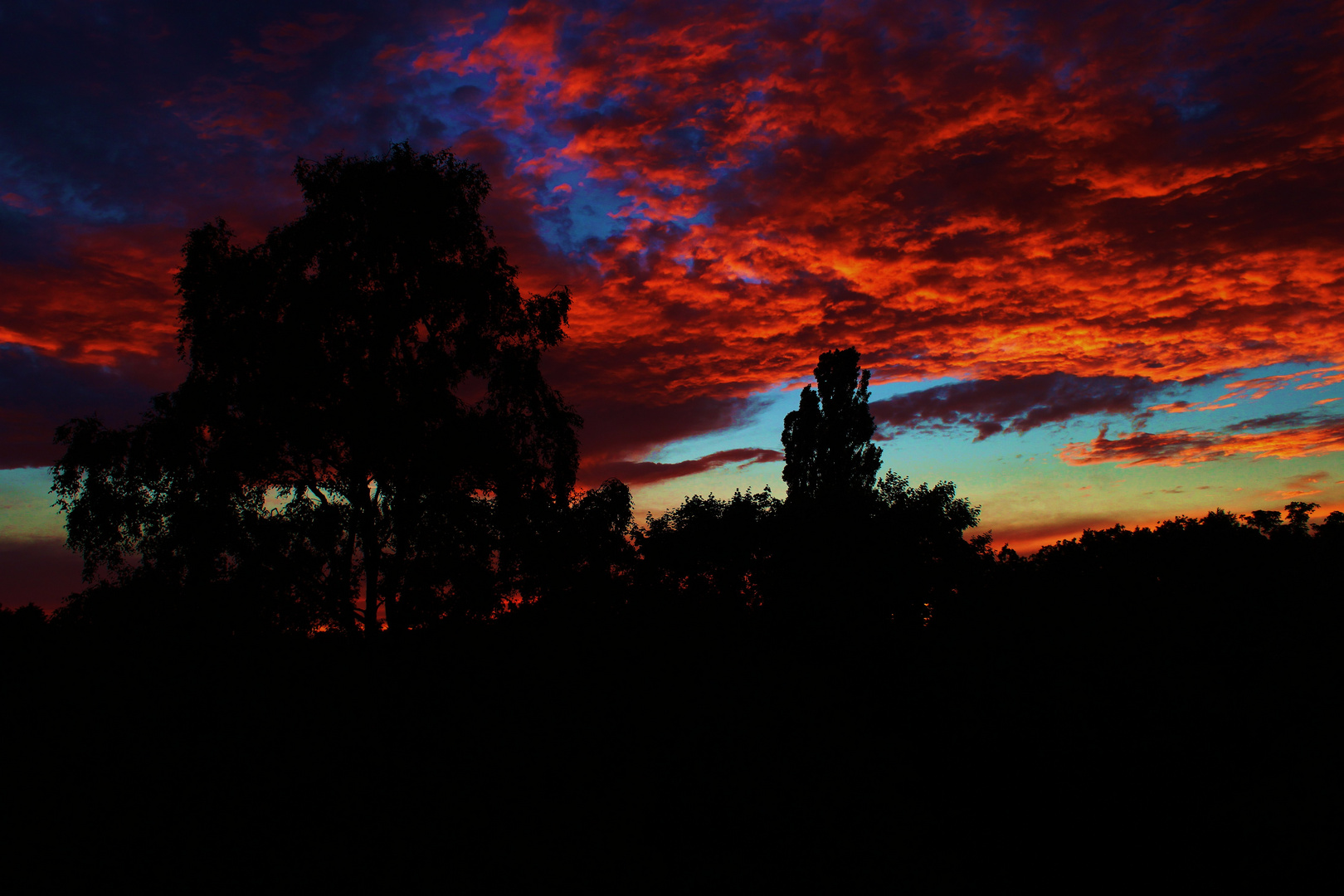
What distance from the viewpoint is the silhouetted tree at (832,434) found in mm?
35219

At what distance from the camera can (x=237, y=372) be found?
2022 centimetres

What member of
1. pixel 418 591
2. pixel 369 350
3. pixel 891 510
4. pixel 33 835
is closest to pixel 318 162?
pixel 369 350

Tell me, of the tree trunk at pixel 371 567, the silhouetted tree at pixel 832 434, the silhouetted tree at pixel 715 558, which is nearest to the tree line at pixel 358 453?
the tree trunk at pixel 371 567

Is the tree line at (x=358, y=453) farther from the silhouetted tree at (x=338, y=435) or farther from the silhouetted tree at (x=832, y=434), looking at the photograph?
the silhouetted tree at (x=832, y=434)

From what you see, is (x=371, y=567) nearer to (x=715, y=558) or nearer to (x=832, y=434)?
(x=715, y=558)

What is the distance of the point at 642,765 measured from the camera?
23.8 metres

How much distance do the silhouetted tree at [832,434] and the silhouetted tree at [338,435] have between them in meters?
17.4

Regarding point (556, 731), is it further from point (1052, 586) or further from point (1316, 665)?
point (1316, 665)

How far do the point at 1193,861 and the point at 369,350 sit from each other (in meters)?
29.9

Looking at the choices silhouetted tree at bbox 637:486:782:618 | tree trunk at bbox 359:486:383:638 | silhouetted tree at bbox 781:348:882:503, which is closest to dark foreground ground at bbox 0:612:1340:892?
tree trunk at bbox 359:486:383:638

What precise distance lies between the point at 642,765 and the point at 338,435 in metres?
15.5

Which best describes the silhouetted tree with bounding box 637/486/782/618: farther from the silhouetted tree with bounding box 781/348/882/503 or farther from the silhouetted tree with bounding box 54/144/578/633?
the silhouetted tree with bounding box 54/144/578/633

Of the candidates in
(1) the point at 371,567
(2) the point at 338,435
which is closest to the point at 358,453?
(2) the point at 338,435

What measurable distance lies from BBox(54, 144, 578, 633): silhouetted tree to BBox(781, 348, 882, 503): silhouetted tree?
17419 mm
